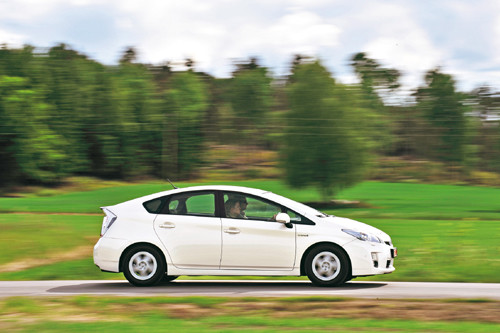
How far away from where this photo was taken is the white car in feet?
34.0

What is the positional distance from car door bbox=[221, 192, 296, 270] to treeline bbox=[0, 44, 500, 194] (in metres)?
43.3

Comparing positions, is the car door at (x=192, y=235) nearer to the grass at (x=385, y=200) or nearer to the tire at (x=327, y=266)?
the tire at (x=327, y=266)

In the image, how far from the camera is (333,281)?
10.4 meters

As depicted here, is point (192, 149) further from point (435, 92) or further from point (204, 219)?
point (204, 219)

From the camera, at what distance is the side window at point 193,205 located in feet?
35.2

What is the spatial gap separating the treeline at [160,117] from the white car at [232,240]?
43.1 m

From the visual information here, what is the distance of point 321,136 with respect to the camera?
42.5 meters

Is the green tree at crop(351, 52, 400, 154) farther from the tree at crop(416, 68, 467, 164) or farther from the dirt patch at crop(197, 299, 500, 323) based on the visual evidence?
the dirt patch at crop(197, 299, 500, 323)

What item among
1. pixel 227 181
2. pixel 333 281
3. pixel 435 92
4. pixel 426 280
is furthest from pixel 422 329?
pixel 435 92

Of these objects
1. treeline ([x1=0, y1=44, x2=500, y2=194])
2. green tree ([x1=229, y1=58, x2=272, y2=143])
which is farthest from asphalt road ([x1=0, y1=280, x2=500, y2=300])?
green tree ([x1=229, y1=58, x2=272, y2=143])

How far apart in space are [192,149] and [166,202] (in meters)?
57.2

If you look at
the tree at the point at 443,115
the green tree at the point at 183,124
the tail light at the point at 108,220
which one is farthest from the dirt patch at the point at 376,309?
the tree at the point at 443,115

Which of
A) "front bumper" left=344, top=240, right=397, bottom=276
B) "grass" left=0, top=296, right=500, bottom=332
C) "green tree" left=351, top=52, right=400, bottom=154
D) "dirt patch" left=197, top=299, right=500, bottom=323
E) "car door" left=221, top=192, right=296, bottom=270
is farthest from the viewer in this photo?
"green tree" left=351, top=52, right=400, bottom=154

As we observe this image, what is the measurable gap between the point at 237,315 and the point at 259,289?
2229mm
